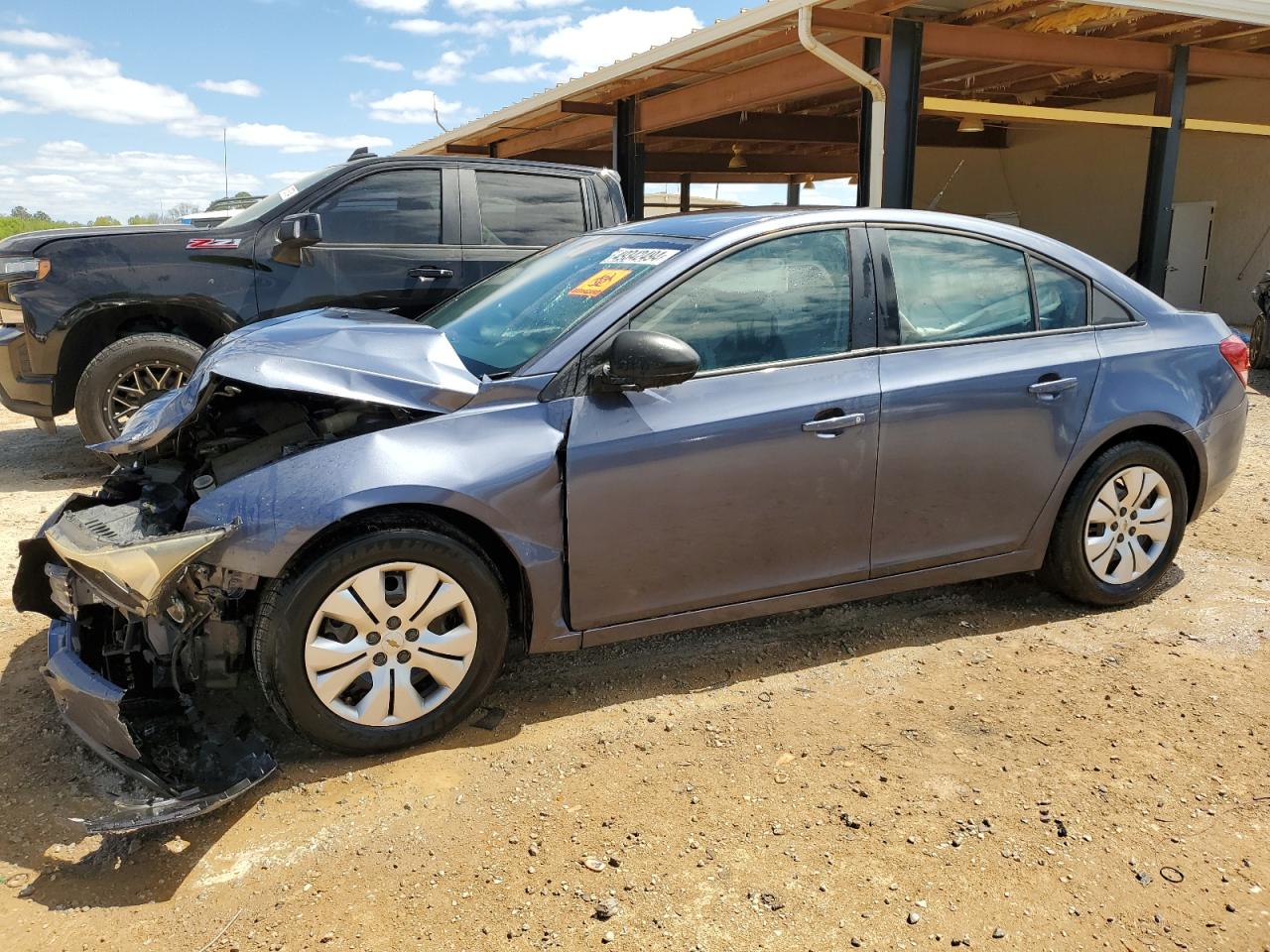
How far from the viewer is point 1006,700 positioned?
3.39 meters

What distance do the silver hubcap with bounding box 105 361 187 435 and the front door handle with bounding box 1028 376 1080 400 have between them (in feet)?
16.2

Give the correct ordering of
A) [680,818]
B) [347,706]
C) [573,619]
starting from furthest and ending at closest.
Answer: [573,619] < [347,706] < [680,818]

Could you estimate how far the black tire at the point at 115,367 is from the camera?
5863 mm

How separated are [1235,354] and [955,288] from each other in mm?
1473

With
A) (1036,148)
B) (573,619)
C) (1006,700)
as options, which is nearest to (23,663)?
(573,619)

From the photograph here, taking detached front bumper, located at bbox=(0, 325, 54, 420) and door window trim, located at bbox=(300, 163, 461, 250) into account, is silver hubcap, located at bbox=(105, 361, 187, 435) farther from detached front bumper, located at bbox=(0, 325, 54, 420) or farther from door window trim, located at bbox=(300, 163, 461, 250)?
door window trim, located at bbox=(300, 163, 461, 250)

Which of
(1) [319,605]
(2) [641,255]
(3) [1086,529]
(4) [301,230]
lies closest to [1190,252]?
(3) [1086,529]

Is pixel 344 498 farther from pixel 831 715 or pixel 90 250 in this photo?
pixel 90 250

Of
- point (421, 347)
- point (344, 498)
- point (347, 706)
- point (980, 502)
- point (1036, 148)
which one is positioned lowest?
point (347, 706)

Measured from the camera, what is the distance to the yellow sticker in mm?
3412

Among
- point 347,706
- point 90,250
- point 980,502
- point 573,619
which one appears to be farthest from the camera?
point 90,250

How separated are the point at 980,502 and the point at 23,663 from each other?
12.1ft

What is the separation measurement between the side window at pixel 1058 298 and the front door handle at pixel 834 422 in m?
1.10

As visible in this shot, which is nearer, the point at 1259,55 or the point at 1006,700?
the point at 1006,700
